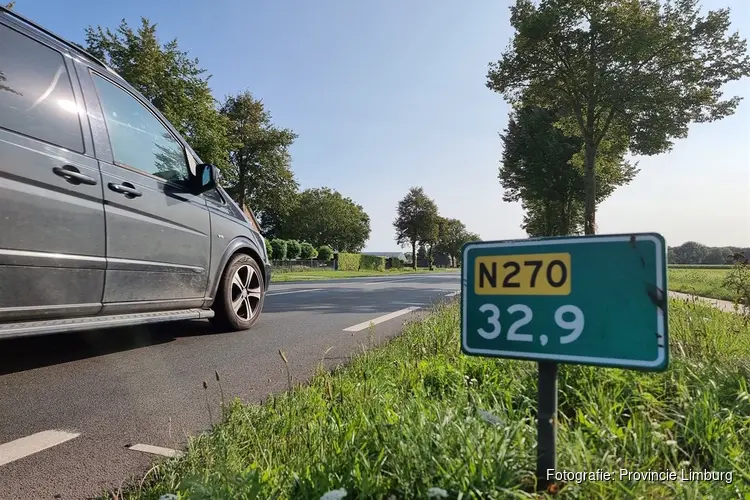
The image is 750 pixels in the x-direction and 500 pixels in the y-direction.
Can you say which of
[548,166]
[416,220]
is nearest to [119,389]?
[548,166]

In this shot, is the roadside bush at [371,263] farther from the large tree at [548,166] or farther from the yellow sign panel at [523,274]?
the yellow sign panel at [523,274]

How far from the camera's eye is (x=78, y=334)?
4391 mm

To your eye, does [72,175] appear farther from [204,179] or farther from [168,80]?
[168,80]

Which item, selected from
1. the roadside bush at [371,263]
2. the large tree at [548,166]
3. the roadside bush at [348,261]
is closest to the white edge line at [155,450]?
the large tree at [548,166]

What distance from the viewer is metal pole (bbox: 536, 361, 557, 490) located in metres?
1.35

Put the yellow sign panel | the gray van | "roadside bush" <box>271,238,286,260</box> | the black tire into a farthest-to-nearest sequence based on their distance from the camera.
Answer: "roadside bush" <box>271,238,286,260</box>
the black tire
the gray van
the yellow sign panel

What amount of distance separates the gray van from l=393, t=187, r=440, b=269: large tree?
63631 millimetres

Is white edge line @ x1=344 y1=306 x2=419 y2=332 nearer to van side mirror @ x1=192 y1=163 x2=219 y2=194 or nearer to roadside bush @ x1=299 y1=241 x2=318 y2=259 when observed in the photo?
van side mirror @ x1=192 y1=163 x2=219 y2=194

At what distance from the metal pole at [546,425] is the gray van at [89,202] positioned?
2.77m

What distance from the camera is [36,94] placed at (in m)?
2.83

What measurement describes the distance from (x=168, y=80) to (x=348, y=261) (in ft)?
93.3

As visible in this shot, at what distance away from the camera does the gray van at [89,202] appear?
2611 mm

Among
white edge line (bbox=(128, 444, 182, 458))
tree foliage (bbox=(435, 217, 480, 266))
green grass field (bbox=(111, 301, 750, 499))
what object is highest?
tree foliage (bbox=(435, 217, 480, 266))

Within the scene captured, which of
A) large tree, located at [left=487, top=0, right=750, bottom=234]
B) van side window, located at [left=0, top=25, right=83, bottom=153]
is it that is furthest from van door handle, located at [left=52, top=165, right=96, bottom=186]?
large tree, located at [left=487, top=0, right=750, bottom=234]
